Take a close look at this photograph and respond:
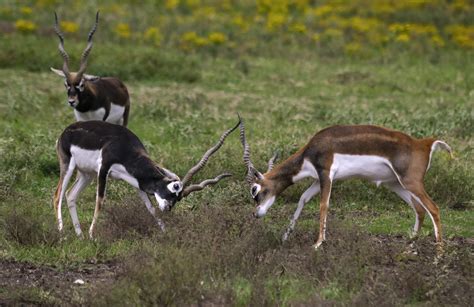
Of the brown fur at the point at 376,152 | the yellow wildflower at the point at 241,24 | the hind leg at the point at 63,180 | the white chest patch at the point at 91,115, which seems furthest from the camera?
the yellow wildflower at the point at 241,24

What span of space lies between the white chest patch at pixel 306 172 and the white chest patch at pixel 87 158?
1947mm

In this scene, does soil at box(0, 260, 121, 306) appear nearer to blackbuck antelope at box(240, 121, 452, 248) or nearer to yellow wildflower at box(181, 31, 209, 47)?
blackbuck antelope at box(240, 121, 452, 248)

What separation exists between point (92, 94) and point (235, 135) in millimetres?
2656

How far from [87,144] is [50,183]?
7.22 feet

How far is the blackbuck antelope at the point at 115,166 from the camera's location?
33.5 ft

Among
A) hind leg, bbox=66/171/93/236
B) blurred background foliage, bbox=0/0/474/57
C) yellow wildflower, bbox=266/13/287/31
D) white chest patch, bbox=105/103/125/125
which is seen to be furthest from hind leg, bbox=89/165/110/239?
yellow wildflower, bbox=266/13/287/31

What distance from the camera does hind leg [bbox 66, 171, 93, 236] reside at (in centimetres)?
1058

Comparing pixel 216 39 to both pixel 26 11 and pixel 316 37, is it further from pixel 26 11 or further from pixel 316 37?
pixel 26 11

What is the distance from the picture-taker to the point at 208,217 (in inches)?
384

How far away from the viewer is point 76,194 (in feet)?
35.9

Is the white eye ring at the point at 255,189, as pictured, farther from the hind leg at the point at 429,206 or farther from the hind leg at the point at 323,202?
the hind leg at the point at 429,206

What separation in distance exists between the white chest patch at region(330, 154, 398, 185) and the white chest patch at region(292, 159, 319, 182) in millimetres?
217

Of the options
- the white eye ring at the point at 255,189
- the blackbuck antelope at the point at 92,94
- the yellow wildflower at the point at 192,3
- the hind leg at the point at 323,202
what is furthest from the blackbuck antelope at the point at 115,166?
the yellow wildflower at the point at 192,3

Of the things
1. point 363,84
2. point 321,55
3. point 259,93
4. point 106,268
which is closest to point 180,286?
point 106,268
